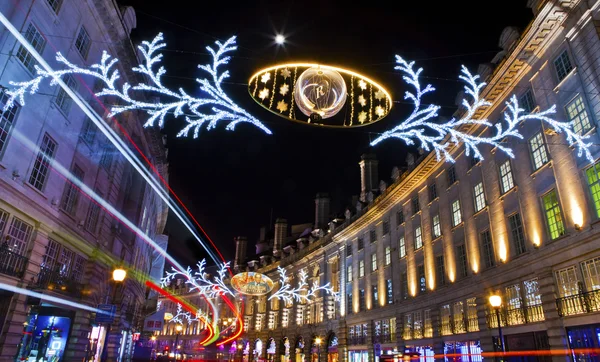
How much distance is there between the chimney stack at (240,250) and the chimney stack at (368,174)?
1604 inches

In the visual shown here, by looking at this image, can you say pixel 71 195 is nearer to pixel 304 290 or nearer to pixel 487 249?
pixel 487 249

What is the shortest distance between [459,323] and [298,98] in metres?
21.4

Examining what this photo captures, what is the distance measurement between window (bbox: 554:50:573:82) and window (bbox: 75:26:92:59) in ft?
74.3

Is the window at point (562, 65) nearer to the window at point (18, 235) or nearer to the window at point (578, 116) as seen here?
the window at point (578, 116)

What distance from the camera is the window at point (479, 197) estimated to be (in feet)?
81.8

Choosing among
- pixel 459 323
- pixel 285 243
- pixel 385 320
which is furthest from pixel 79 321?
pixel 285 243

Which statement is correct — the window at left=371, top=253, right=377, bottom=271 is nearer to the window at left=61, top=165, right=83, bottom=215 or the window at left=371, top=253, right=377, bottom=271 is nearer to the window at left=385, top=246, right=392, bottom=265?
the window at left=385, top=246, right=392, bottom=265

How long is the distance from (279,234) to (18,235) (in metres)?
57.0

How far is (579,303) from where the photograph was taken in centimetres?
1678

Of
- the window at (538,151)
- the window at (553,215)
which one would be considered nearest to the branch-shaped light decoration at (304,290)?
the window at (553,215)

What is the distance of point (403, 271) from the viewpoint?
3378cm

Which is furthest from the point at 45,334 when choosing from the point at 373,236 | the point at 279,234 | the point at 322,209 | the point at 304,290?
the point at 279,234

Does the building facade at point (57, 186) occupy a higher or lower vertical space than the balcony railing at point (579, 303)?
higher

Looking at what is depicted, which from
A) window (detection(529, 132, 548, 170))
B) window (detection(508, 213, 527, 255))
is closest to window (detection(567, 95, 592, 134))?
window (detection(529, 132, 548, 170))
